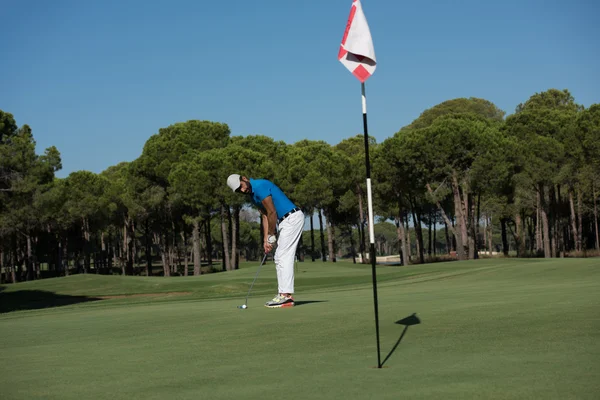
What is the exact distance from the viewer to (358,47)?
6918mm

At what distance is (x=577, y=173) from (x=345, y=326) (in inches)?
1852

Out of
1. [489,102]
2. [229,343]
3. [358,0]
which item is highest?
[489,102]

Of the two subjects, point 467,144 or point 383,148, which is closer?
point 467,144

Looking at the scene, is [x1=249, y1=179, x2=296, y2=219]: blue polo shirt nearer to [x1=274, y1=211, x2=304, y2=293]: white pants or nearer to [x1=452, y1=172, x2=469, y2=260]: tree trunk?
[x1=274, y1=211, x2=304, y2=293]: white pants

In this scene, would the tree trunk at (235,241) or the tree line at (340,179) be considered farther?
the tree trunk at (235,241)

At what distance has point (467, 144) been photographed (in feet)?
171

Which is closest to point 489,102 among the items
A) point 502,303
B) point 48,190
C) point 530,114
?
point 530,114

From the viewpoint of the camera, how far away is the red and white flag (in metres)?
6.91

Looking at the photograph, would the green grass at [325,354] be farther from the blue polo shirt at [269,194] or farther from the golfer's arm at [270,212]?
the blue polo shirt at [269,194]

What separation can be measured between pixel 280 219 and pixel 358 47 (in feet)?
17.3

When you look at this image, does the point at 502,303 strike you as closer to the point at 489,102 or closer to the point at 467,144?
the point at 467,144

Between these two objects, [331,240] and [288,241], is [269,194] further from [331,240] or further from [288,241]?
[331,240]

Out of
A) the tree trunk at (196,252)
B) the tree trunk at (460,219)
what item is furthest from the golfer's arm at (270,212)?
the tree trunk at (196,252)

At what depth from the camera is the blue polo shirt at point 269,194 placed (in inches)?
446
